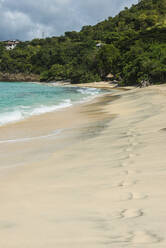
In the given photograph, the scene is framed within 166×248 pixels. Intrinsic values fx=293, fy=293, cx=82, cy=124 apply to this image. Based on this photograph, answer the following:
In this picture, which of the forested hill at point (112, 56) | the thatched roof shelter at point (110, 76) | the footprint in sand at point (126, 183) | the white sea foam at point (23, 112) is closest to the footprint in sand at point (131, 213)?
the footprint in sand at point (126, 183)

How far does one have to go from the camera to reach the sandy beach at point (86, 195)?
2778 millimetres

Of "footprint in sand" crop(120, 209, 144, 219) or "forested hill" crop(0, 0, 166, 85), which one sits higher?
"forested hill" crop(0, 0, 166, 85)

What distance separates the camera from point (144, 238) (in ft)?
8.68

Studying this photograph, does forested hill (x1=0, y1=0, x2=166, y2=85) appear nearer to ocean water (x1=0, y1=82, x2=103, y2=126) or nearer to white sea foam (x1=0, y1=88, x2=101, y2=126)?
ocean water (x1=0, y1=82, x2=103, y2=126)

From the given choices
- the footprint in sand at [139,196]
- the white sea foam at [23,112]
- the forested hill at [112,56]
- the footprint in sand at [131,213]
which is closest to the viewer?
the footprint in sand at [131,213]

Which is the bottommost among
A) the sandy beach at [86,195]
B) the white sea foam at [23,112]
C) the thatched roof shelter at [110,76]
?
the sandy beach at [86,195]

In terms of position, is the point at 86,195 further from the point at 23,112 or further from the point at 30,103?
the point at 30,103

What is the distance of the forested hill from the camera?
50406mm

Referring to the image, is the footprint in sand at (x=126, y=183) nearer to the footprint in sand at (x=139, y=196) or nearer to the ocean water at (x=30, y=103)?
the footprint in sand at (x=139, y=196)

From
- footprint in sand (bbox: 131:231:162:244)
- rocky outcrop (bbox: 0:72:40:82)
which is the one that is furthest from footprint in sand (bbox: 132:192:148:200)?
rocky outcrop (bbox: 0:72:40:82)

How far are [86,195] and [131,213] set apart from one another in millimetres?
853

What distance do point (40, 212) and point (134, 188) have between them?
131cm

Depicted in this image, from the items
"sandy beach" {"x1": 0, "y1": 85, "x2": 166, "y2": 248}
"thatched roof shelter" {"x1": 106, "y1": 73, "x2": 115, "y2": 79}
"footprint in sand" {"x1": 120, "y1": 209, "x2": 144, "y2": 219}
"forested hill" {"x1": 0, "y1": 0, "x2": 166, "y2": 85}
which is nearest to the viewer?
"sandy beach" {"x1": 0, "y1": 85, "x2": 166, "y2": 248}

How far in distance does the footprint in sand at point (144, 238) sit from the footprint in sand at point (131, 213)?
377mm
